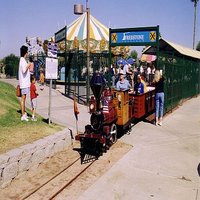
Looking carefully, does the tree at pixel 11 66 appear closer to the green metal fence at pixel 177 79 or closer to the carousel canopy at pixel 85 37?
the carousel canopy at pixel 85 37

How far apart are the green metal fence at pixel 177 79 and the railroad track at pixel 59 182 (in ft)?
21.3

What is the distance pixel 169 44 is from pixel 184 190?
1473cm

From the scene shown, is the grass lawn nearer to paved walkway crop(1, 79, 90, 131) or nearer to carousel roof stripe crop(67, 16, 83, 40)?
paved walkway crop(1, 79, 90, 131)

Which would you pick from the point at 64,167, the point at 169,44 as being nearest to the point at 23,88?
the point at 64,167

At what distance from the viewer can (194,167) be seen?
23.9ft

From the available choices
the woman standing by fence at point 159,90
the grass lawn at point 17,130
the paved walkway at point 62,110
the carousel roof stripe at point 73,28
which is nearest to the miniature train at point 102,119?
the grass lawn at point 17,130

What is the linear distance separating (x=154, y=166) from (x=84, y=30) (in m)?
15.7

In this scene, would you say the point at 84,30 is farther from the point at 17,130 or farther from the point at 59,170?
the point at 59,170

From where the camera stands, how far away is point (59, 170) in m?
6.95

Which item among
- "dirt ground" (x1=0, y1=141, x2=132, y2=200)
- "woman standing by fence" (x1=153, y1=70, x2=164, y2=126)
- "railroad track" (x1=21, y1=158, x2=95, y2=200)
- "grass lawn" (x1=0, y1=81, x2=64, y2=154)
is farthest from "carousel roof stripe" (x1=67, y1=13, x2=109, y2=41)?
"railroad track" (x1=21, y1=158, x2=95, y2=200)

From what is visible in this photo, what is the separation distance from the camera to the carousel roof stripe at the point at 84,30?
69.3ft

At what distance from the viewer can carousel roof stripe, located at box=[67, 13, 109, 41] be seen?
2112cm

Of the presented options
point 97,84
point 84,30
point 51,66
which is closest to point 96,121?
point 97,84

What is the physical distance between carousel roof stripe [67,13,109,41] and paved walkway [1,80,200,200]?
1012 cm
